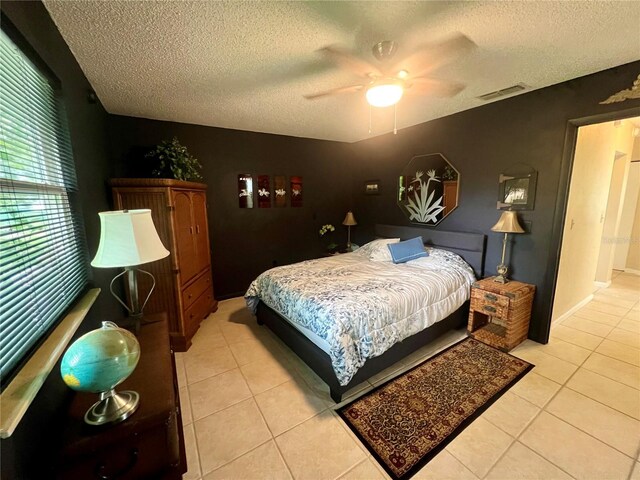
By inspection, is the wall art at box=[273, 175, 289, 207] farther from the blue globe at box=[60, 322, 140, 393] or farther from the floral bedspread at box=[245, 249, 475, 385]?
the blue globe at box=[60, 322, 140, 393]

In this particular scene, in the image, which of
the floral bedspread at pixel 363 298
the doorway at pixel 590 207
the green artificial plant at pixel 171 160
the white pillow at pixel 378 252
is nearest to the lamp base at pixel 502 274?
the floral bedspread at pixel 363 298

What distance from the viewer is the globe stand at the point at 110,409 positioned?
3.23ft

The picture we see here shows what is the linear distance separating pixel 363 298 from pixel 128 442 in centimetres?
165

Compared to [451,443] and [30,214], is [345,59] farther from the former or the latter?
[451,443]

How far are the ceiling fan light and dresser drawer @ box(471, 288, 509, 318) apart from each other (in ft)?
6.99

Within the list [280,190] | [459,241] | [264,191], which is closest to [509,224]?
[459,241]

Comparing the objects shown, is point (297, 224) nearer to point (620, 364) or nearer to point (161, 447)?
point (161, 447)

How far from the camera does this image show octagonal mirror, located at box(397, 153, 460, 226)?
3461 mm

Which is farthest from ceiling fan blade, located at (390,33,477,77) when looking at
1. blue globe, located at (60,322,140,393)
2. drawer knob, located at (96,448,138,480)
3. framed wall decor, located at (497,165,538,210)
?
drawer knob, located at (96,448,138,480)

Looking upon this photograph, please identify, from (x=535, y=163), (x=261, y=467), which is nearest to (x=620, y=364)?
(x=535, y=163)

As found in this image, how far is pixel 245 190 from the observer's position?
4082 millimetres

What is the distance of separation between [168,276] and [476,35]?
328 cm

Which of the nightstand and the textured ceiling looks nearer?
the textured ceiling

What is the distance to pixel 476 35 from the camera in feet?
5.63
